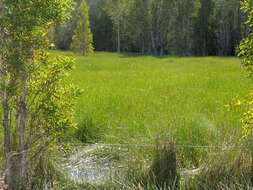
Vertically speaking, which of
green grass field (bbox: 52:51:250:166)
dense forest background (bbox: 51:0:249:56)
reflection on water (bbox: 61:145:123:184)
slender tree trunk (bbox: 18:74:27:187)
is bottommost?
reflection on water (bbox: 61:145:123:184)

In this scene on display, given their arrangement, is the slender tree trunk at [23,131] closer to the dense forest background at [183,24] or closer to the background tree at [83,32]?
the background tree at [83,32]

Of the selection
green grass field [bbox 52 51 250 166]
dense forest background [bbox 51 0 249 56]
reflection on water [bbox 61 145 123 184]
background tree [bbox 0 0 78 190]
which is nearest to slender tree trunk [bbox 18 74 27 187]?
background tree [bbox 0 0 78 190]

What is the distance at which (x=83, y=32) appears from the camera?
47344mm

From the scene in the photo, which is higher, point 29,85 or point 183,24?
point 183,24

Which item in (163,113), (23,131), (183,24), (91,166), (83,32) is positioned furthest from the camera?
(183,24)

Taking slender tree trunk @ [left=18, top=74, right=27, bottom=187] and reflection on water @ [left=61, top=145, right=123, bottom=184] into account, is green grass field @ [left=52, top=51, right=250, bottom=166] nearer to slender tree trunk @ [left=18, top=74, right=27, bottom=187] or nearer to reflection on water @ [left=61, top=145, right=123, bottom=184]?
reflection on water @ [left=61, top=145, right=123, bottom=184]

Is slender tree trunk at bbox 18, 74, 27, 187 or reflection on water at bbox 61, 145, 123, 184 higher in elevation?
slender tree trunk at bbox 18, 74, 27, 187

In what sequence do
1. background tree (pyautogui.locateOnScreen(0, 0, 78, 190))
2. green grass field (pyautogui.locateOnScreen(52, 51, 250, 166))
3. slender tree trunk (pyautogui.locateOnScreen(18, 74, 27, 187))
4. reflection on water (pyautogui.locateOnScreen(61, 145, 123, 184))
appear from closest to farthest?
background tree (pyautogui.locateOnScreen(0, 0, 78, 190)) < slender tree trunk (pyautogui.locateOnScreen(18, 74, 27, 187)) < reflection on water (pyautogui.locateOnScreen(61, 145, 123, 184)) < green grass field (pyautogui.locateOnScreen(52, 51, 250, 166))

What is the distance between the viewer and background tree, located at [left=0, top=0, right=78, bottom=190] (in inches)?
164

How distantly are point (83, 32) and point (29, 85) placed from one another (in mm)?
43727

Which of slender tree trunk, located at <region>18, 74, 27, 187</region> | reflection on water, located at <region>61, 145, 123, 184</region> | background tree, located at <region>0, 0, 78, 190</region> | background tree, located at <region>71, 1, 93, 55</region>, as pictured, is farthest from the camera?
background tree, located at <region>71, 1, 93, 55</region>

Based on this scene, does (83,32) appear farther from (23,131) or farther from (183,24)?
(23,131)

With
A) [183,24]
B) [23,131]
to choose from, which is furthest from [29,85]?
[183,24]

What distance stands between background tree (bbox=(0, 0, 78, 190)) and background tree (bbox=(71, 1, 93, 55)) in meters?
42.7
